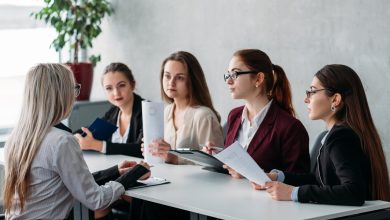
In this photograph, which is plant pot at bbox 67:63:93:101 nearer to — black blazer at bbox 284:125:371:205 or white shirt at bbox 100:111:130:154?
white shirt at bbox 100:111:130:154

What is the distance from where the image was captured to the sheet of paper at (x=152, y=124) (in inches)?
167

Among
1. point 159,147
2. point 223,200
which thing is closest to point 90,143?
point 159,147

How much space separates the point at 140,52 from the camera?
22.5 ft

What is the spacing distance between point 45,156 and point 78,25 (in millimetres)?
3552

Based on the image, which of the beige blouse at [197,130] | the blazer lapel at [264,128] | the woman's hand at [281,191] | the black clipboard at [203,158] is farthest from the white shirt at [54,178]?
the beige blouse at [197,130]

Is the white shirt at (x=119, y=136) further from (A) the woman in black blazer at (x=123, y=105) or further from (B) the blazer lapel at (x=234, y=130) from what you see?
(B) the blazer lapel at (x=234, y=130)

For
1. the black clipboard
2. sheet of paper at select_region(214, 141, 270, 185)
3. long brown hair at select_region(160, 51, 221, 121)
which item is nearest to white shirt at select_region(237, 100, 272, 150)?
the black clipboard

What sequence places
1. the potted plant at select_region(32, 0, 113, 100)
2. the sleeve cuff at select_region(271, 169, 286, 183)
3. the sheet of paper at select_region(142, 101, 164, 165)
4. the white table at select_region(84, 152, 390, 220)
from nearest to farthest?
the white table at select_region(84, 152, 390, 220)
the sleeve cuff at select_region(271, 169, 286, 183)
the sheet of paper at select_region(142, 101, 164, 165)
the potted plant at select_region(32, 0, 113, 100)

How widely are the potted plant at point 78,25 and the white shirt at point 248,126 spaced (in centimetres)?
283

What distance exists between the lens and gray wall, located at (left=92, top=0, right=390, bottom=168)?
497 centimetres

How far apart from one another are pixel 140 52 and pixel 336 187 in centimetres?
386

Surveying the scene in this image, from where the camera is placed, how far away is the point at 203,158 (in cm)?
394

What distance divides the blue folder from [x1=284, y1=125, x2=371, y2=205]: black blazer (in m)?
1.71

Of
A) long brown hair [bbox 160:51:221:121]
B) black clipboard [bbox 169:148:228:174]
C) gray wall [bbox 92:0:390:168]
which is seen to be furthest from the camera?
gray wall [bbox 92:0:390:168]
